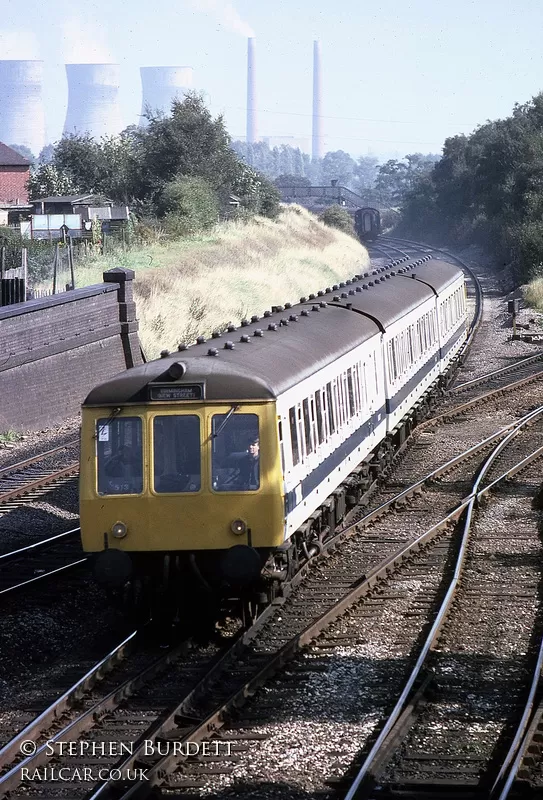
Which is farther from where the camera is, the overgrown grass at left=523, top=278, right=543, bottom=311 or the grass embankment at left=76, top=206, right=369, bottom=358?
the overgrown grass at left=523, top=278, right=543, bottom=311

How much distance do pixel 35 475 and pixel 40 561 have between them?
482 centimetres

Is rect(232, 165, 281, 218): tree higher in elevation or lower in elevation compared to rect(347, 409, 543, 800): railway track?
higher

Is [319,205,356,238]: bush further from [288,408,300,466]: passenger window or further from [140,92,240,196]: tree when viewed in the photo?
[288,408,300,466]: passenger window

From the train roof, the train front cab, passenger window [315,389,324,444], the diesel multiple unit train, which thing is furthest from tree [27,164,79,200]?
the train front cab

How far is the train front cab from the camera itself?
9789mm

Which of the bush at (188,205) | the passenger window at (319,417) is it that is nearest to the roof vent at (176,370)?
the passenger window at (319,417)

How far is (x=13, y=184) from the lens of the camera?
74.8 meters

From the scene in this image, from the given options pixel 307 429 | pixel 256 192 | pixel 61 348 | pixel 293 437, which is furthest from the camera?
pixel 256 192

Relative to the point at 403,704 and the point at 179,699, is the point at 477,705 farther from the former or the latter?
the point at 179,699

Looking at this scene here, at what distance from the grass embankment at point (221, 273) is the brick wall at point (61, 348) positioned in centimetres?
200

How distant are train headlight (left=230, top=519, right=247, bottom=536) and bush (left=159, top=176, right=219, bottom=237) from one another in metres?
43.9

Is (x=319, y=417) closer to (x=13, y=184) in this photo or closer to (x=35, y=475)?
(x=35, y=475)

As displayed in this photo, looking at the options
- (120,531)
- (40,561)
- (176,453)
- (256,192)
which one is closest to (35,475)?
(40,561)

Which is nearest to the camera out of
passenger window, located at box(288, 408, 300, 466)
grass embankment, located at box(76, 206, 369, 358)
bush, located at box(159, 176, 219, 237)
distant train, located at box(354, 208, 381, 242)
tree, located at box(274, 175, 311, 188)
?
passenger window, located at box(288, 408, 300, 466)
